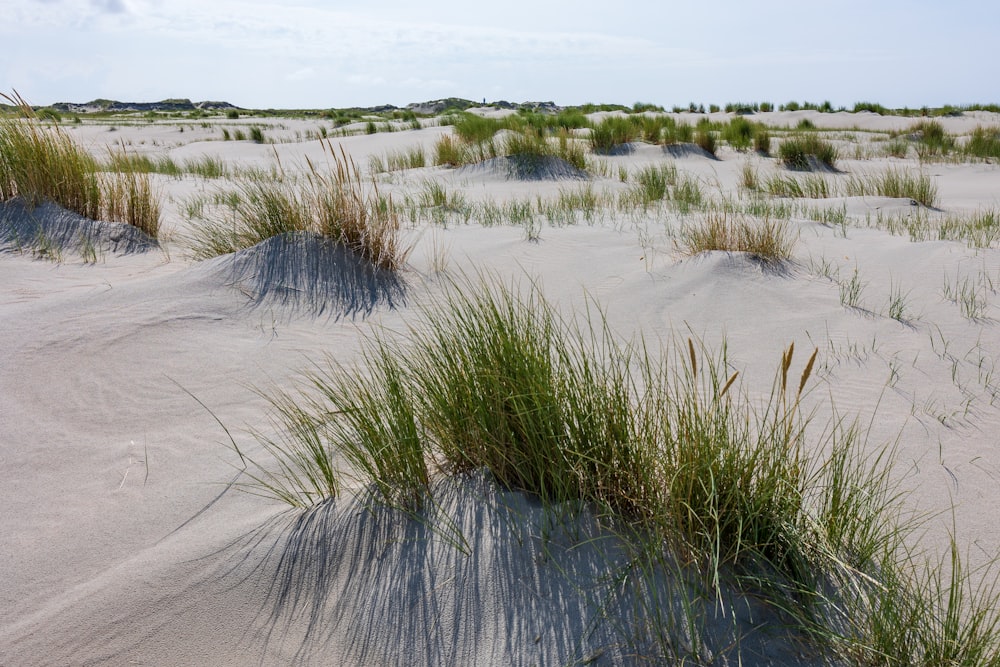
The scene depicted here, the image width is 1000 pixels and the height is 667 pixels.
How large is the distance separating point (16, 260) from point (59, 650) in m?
4.44

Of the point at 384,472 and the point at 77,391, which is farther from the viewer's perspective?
the point at 77,391

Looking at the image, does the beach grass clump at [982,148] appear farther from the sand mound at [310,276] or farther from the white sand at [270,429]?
the sand mound at [310,276]

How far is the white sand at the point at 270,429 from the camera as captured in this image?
5.42 ft

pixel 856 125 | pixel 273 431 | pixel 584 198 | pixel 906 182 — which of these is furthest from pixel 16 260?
pixel 856 125

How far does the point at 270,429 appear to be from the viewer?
9.03ft

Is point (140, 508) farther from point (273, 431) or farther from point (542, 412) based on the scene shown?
point (542, 412)

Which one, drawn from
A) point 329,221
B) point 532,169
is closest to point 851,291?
point 329,221

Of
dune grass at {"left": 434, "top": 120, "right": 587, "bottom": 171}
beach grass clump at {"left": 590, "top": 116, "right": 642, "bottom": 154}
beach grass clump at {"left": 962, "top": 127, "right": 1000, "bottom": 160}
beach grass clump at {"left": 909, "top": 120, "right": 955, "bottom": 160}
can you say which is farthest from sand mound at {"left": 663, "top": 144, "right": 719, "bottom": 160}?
beach grass clump at {"left": 962, "top": 127, "right": 1000, "bottom": 160}

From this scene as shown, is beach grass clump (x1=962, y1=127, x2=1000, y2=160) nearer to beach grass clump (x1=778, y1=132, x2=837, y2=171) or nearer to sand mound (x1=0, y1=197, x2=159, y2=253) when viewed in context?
beach grass clump (x1=778, y1=132, x2=837, y2=171)

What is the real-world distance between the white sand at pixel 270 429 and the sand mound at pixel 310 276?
0.06 metres

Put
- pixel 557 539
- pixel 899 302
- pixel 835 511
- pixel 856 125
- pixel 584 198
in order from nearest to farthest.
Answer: pixel 835 511 → pixel 557 539 → pixel 899 302 → pixel 584 198 → pixel 856 125

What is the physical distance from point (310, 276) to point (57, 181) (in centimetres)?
308

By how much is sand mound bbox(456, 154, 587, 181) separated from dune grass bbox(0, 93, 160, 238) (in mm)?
5581

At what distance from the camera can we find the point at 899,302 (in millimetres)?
4008
